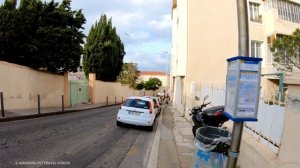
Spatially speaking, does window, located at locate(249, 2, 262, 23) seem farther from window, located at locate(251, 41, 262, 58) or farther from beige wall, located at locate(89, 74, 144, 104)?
beige wall, located at locate(89, 74, 144, 104)

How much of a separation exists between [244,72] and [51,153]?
6089mm

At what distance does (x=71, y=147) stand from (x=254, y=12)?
62.9 ft

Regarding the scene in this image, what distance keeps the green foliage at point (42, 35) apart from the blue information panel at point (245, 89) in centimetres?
1865

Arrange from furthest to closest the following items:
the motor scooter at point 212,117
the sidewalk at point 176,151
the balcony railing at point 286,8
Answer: the balcony railing at point 286,8 < the motor scooter at point 212,117 < the sidewalk at point 176,151

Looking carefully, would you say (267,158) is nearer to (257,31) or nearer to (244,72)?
(244,72)

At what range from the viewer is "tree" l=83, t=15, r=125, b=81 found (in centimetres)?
4128

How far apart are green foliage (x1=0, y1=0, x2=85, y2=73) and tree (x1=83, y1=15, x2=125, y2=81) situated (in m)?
16.1

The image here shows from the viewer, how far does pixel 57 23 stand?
23.7m

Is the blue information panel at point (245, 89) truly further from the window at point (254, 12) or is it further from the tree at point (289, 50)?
the window at point (254, 12)

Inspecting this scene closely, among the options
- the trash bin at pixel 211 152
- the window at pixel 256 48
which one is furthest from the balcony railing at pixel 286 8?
the trash bin at pixel 211 152

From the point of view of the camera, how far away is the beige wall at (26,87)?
698 inches

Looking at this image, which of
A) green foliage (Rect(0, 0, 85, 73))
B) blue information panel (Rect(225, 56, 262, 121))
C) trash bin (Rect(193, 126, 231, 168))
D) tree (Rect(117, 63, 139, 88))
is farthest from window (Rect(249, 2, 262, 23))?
tree (Rect(117, 63, 139, 88))

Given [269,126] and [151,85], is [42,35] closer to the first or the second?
[269,126]

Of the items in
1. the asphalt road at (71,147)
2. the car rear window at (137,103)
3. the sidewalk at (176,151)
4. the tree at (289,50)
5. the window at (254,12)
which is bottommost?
the sidewalk at (176,151)
